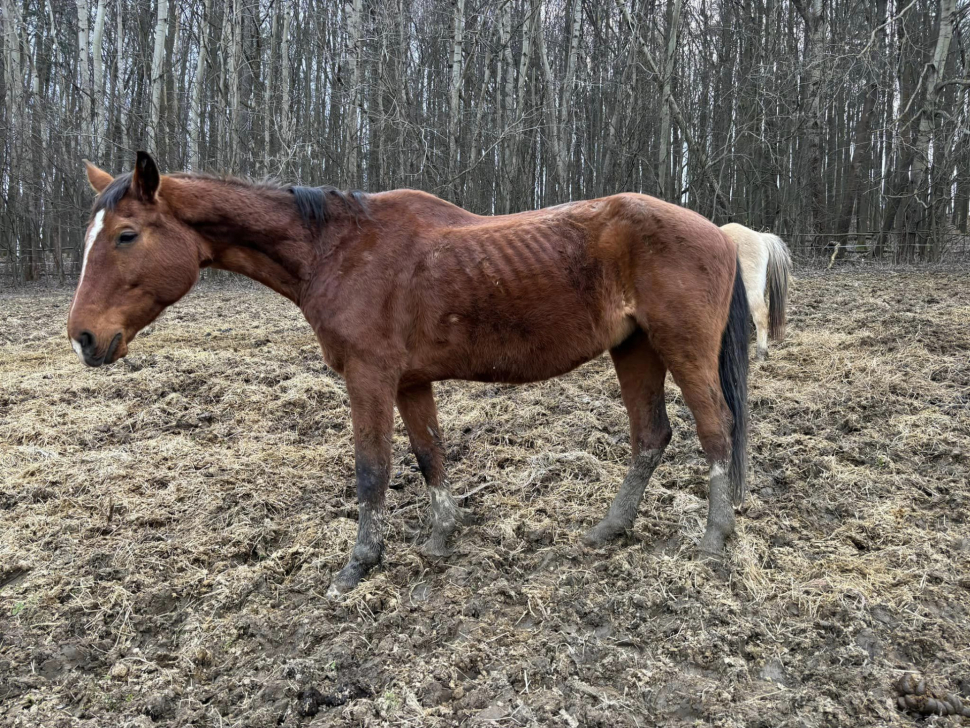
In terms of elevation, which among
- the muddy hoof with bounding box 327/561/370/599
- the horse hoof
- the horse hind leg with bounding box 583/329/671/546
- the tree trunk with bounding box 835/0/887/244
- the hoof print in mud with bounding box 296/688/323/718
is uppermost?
the tree trunk with bounding box 835/0/887/244

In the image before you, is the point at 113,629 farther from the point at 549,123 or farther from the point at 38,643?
the point at 549,123

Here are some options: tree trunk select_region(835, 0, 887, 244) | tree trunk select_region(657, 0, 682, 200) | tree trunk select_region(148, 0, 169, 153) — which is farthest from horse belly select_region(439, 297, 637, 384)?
tree trunk select_region(835, 0, 887, 244)

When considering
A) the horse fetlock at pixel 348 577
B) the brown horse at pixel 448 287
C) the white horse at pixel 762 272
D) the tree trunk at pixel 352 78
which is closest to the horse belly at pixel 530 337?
the brown horse at pixel 448 287

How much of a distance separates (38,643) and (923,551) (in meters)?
3.97

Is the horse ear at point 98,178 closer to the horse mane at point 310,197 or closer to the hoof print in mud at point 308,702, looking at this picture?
the horse mane at point 310,197

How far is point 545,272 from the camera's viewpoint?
10.0ft

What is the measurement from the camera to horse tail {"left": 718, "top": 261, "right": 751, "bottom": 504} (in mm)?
3271

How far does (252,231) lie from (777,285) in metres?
6.09

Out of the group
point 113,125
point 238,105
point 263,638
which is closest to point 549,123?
point 238,105

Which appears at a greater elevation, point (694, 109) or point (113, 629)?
point (694, 109)

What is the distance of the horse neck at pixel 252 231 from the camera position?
302 centimetres

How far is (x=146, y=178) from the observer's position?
9.21 feet

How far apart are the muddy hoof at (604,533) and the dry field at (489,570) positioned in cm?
9

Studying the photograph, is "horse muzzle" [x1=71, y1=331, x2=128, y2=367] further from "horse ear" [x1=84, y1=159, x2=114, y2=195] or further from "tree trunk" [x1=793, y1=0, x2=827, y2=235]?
"tree trunk" [x1=793, y1=0, x2=827, y2=235]
